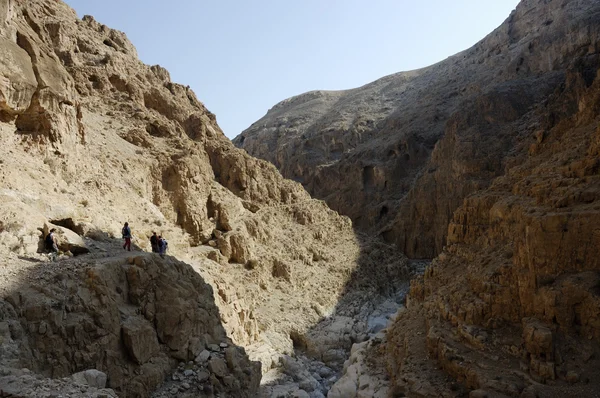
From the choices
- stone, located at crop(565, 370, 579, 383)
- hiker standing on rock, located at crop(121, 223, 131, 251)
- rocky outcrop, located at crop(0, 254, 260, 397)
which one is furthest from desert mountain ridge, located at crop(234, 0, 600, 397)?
hiker standing on rock, located at crop(121, 223, 131, 251)

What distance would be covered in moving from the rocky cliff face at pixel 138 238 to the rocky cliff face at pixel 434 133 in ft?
39.9

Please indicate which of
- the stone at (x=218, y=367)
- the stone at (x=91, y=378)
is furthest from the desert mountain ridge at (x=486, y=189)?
the stone at (x=91, y=378)

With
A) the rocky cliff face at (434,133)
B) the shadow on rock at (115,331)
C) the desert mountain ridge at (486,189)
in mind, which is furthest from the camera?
the rocky cliff face at (434,133)

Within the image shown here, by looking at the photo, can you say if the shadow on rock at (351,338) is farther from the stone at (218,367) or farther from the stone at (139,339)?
the stone at (139,339)

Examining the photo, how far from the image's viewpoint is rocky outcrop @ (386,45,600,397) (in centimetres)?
1191

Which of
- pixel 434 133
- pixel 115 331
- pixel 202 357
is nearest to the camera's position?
pixel 115 331

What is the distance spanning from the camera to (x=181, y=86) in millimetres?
32656

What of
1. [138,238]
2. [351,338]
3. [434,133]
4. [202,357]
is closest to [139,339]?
[202,357]

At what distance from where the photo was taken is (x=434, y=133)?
52.2 metres

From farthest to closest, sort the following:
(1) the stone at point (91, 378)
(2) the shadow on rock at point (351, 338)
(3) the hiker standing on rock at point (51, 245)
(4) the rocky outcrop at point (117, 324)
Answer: (2) the shadow on rock at point (351, 338) → (3) the hiker standing on rock at point (51, 245) → (4) the rocky outcrop at point (117, 324) → (1) the stone at point (91, 378)

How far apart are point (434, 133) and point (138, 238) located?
42323 millimetres

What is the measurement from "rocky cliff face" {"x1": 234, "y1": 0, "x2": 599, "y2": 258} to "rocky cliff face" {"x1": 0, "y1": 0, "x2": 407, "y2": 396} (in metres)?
12.1

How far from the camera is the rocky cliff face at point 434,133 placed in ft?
136

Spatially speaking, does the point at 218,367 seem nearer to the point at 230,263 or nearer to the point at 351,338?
the point at 230,263
